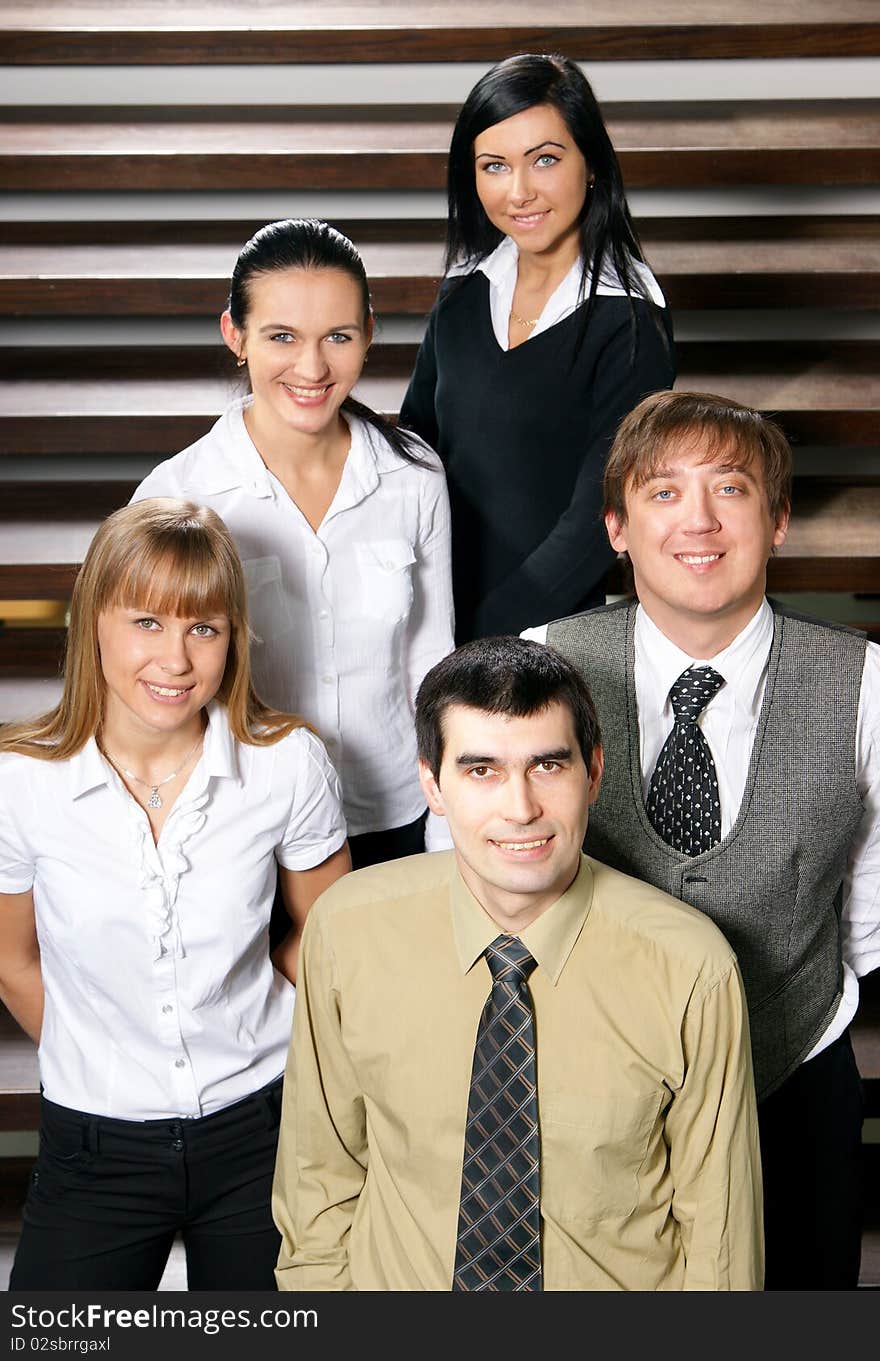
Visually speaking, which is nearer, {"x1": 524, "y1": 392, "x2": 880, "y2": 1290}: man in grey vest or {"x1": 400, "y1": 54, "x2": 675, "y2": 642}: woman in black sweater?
{"x1": 524, "y1": 392, "x2": 880, "y2": 1290}: man in grey vest

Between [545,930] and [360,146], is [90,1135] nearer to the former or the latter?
[545,930]

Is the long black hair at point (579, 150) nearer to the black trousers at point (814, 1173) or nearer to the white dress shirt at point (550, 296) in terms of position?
the white dress shirt at point (550, 296)

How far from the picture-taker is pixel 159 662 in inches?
67.3

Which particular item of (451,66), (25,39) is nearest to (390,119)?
(451,66)

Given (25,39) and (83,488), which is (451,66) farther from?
(83,488)

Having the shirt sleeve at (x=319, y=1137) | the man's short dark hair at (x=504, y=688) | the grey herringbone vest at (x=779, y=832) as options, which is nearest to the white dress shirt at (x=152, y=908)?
the shirt sleeve at (x=319, y=1137)

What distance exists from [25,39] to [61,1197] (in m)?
2.36

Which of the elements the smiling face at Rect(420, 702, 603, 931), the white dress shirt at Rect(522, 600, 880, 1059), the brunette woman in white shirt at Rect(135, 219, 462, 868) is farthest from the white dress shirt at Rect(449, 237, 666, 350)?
the smiling face at Rect(420, 702, 603, 931)

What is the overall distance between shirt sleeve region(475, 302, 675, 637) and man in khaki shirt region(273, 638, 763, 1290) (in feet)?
1.63

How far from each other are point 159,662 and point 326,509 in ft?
1.13

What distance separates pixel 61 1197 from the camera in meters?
1.75

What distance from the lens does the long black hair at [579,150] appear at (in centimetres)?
197

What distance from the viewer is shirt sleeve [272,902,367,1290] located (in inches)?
63.4

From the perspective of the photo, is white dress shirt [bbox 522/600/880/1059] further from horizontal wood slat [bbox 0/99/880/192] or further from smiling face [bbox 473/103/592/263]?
horizontal wood slat [bbox 0/99/880/192]
